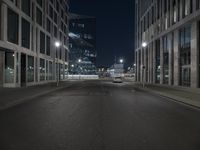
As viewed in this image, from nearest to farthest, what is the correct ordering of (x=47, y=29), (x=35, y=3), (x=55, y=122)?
(x=55, y=122)
(x=35, y=3)
(x=47, y=29)

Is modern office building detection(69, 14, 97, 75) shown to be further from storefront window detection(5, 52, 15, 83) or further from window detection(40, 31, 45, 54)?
storefront window detection(5, 52, 15, 83)

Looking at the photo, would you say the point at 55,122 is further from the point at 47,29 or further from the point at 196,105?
the point at 47,29

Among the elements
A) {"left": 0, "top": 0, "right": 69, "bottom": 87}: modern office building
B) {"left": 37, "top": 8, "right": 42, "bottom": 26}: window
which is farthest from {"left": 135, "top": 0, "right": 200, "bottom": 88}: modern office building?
{"left": 37, "top": 8, "right": 42, "bottom": 26}: window

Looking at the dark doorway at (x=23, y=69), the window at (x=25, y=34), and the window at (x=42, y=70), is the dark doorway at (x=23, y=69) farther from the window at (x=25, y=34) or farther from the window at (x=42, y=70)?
the window at (x=42, y=70)

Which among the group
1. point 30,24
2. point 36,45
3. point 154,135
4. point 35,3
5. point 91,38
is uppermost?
point 91,38

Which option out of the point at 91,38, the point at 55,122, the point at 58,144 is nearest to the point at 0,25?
the point at 55,122

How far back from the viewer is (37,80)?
43.1 meters

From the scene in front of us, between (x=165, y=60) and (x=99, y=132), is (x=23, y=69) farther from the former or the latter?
(x=99, y=132)

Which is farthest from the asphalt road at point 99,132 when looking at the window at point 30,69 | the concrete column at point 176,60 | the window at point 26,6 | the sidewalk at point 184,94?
the window at point 30,69

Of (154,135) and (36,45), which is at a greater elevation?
(36,45)

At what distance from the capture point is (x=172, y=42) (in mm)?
40094

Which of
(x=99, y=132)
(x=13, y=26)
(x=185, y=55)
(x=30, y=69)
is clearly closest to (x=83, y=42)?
(x=30, y=69)

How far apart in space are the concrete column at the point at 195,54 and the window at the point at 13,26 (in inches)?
860

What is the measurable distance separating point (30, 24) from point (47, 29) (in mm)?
13853
